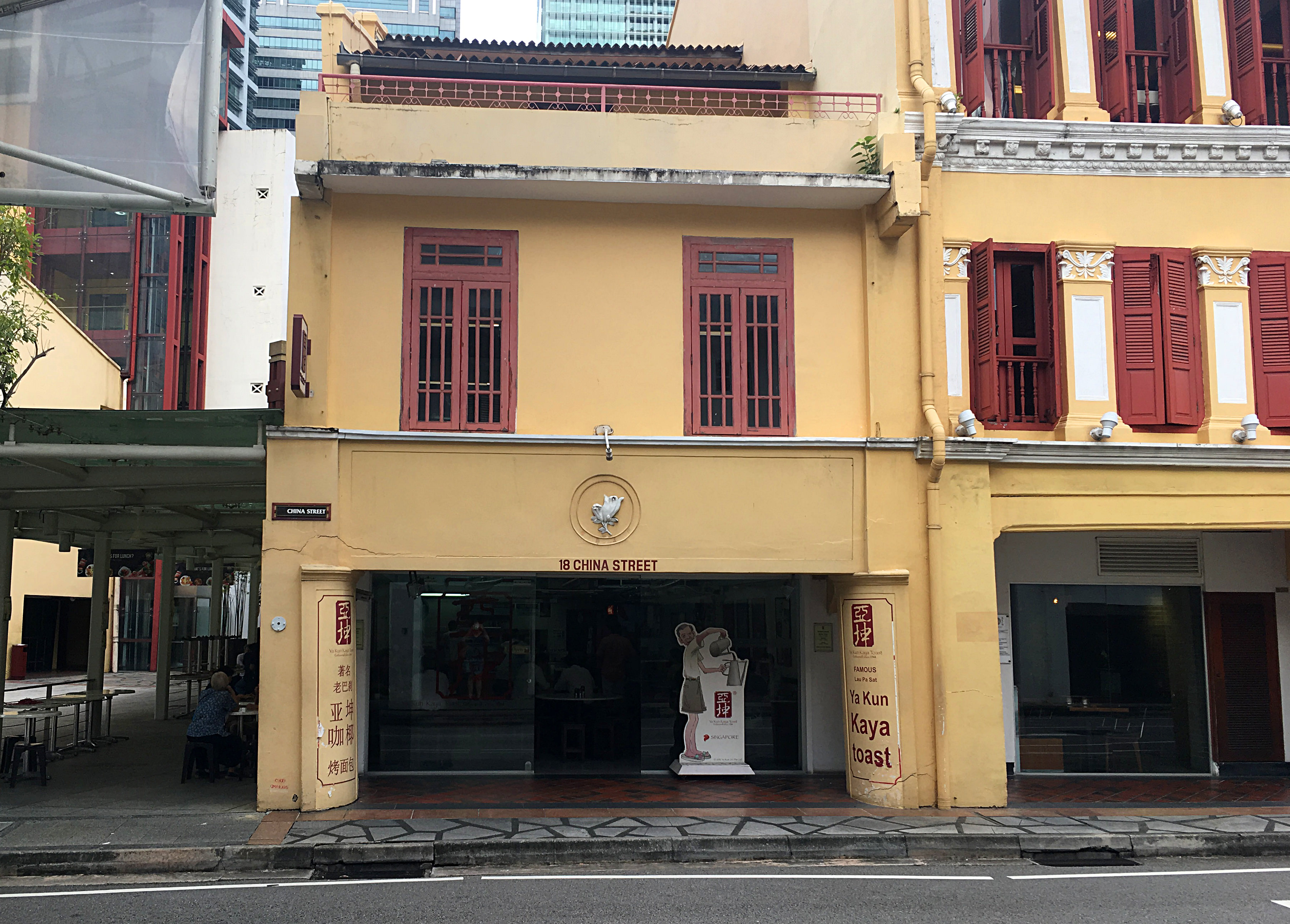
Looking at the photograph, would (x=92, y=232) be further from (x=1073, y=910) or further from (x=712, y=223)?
(x=1073, y=910)

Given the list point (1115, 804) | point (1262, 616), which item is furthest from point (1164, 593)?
point (1115, 804)

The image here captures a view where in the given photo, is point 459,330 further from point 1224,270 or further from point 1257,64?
point 1257,64

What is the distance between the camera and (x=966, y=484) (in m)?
12.3

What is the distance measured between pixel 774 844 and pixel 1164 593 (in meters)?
7.49

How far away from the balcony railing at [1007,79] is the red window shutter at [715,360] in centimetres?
448

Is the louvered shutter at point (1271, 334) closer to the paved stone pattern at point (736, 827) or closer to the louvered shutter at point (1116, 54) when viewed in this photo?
the louvered shutter at point (1116, 54)

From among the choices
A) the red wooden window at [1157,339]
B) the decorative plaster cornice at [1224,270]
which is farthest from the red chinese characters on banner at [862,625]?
the decorative plaster cornice at [1224,270]

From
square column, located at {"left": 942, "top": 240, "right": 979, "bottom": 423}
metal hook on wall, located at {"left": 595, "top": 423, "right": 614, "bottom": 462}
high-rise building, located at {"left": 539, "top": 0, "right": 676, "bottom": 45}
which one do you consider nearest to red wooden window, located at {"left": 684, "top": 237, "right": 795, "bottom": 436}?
metal hook on wall, located at {"left": 595, "top": 423, "right": 614, "bottom": 462}

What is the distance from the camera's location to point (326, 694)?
37.7 feet

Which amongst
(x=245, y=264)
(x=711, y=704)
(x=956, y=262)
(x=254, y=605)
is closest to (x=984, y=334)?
(x=956, y=262)

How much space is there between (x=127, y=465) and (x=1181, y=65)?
14.2 m

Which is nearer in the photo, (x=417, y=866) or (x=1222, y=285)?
(x=417, y=866)

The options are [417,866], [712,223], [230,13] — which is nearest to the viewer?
[417,866]

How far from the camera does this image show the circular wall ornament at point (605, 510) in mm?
12062
